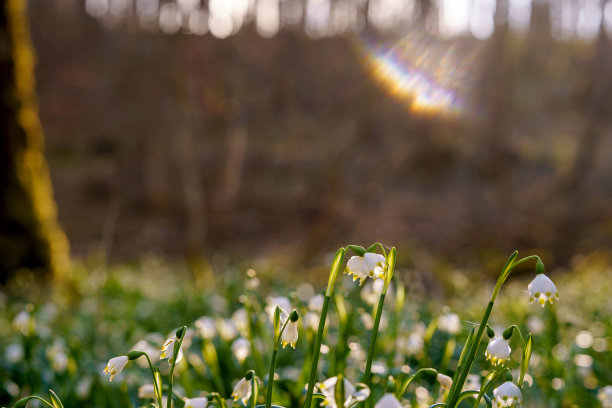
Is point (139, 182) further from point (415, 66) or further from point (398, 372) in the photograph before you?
point (398, 372)

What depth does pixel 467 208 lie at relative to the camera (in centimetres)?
1335

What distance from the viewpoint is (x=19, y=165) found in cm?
536

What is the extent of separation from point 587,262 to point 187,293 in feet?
22.3

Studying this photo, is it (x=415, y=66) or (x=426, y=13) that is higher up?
(x=426, y=13)

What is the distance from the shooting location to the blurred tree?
5281mm

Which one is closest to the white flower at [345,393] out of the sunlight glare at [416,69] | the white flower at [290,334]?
the white flower at [290,334]

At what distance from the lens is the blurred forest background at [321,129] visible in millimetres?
9820

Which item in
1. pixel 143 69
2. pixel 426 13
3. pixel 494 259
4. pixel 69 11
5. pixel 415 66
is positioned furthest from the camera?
pixel 69 11

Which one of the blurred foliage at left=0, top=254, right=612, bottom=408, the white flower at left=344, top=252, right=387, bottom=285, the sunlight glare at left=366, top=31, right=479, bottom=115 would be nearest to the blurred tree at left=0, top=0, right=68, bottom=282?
the blurred foliage at left=0, top=254, right=612, bottom=408

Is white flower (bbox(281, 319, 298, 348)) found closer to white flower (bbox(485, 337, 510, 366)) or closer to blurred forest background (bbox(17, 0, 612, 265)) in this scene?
white flower (bbox(485, 337, 510, 366))

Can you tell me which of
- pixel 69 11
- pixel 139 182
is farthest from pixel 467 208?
pixel 69 11

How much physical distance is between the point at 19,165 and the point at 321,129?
12.9m

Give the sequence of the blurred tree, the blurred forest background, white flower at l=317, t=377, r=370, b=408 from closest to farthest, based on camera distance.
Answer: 1. white flower at l=317, t=377, r=370, b=408
2. the blurred tree
3. the blurred forest background

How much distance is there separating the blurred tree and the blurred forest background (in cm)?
238
